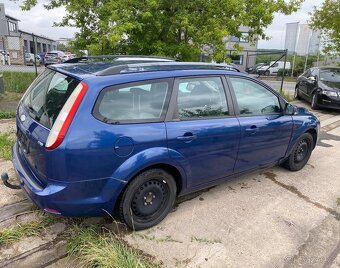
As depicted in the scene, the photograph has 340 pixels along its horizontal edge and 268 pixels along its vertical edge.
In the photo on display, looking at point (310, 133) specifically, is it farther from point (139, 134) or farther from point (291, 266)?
point (139, 134)

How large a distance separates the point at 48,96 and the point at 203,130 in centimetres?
155

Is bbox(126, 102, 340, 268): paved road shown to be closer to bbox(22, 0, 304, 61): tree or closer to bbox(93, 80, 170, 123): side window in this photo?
bbox(93, 80, 170, 123): side window

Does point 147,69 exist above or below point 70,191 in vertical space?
above

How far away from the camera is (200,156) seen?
10.7 ft

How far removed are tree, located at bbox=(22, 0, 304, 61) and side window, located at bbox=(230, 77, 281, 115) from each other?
3.29 metres

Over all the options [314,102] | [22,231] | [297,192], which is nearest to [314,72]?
[314,102]

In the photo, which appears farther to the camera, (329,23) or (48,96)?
(329,23)

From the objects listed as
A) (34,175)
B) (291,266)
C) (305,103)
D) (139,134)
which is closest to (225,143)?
(139,134)

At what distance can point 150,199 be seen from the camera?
3.09 m

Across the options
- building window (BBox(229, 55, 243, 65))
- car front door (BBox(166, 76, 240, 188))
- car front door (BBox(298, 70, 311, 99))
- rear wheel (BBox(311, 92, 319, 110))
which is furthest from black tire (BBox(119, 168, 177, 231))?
car front door (BBox(298, 70, 311, 99))

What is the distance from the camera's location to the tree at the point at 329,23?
13867mm

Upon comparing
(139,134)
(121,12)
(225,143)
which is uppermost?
(121,12)

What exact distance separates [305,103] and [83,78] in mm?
10306

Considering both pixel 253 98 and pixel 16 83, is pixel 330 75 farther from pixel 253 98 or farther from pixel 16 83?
pixel 16 83
